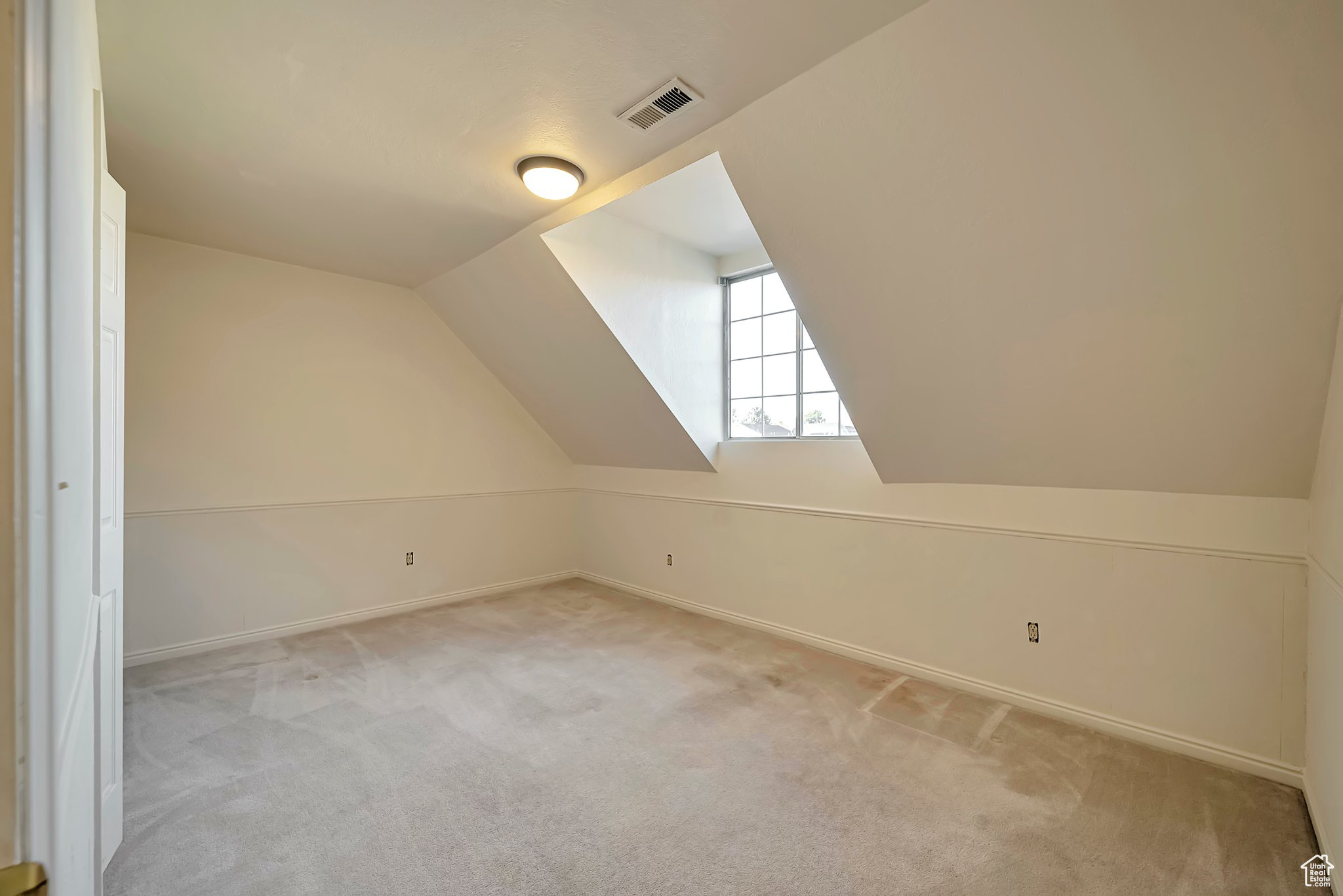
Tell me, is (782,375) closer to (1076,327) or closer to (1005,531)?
(1005,531)

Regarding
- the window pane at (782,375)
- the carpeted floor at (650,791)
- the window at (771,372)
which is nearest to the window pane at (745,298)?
the window at (771,372)

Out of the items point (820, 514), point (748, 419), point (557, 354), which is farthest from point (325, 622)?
point (820, 514)

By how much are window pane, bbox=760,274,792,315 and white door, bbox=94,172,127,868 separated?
3.47 meters

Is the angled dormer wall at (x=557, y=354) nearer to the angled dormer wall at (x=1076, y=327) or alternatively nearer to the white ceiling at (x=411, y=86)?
the angled dormer wall at (x=1076, y=327)

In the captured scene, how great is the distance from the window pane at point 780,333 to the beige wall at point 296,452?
88.9 inches

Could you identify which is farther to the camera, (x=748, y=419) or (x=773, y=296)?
(x=748, y=419)

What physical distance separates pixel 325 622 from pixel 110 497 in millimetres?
2596

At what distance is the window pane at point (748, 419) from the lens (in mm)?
4320

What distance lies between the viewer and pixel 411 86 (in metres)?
1.99

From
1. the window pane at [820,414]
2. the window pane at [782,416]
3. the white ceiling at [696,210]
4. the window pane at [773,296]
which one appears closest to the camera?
the white ceiling at [696,210]

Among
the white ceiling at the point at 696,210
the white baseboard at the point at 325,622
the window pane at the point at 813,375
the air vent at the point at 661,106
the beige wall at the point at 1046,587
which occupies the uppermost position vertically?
the white ceiling at the point at 696,210

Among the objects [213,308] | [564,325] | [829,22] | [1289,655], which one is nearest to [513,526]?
[564,325]

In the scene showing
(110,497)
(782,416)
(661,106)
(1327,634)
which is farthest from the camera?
(782,416)

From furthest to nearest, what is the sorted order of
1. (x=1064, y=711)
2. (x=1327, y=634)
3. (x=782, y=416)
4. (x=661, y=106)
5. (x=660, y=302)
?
(x=782, y=416)
(x=660, y=302)
(x=1064, y=711)
(x=661, y=106)
(x=1327, y=634)
